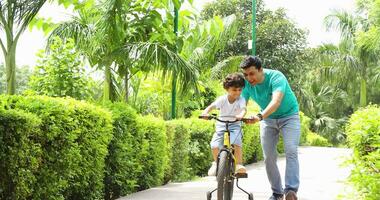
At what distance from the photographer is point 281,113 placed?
6.76 metres

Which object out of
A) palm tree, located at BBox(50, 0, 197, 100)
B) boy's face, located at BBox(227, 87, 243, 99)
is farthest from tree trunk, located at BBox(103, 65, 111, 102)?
boy's face, located at BBox(227, 87, 243, 99)

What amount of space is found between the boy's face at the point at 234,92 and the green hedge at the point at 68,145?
180 centimetres

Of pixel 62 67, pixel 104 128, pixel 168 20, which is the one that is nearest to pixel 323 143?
pixel 168 20

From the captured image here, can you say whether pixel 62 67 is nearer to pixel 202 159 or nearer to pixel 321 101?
pixel 202 159

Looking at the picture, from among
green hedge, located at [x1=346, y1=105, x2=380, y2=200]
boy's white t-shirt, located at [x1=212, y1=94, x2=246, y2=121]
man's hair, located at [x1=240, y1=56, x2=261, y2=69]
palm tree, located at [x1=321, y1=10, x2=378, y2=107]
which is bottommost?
green hedge, located at [x1=346, y1=105, x2=380, y2=200]

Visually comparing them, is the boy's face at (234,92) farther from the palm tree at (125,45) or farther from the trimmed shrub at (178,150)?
the palm tree at (125,45)

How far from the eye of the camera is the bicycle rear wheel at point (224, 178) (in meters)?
6.47

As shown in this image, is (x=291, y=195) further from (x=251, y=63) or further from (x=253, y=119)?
(x=251, y=63)

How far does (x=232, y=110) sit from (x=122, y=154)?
2500mm

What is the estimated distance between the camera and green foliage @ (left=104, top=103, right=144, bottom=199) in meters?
8.73

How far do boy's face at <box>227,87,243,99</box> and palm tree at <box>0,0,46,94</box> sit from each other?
2690 mm

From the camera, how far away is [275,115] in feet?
22.4

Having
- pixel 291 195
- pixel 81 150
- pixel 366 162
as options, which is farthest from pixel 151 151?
pixel 366 162

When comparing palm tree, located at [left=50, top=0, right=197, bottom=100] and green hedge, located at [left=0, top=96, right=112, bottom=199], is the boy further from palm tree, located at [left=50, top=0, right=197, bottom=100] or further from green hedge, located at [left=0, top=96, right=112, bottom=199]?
palm tree, located at [left=50, top=0, right=197, bottom=100]
